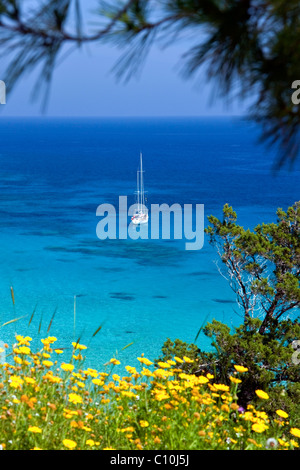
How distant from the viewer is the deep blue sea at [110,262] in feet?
58.5

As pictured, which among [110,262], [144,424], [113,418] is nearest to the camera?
[144,424]

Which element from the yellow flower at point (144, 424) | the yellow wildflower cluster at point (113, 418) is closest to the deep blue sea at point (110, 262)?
the yellow wildflower cluster at point (113, 418)

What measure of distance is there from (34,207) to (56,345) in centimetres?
2282

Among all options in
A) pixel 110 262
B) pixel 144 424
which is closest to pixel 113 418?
pixel 144 424

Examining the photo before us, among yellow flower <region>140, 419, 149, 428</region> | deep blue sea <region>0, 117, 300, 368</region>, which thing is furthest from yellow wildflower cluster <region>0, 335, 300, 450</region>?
deep blue sea <region>0, 117, 300, 368</region>

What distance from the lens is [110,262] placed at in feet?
86.6

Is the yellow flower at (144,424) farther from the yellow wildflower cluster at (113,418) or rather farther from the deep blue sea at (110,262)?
the deep blue sea at (110,262)

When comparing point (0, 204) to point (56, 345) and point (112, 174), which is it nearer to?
point (112, 174)

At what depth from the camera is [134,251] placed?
28.4 meters

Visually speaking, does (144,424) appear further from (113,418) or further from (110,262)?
(110,262)

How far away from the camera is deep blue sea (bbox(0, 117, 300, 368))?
17.8m

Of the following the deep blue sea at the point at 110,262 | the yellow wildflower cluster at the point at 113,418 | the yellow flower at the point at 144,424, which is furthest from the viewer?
the deep blue sea at the point at 110,262

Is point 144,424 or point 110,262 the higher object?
point 110,262
